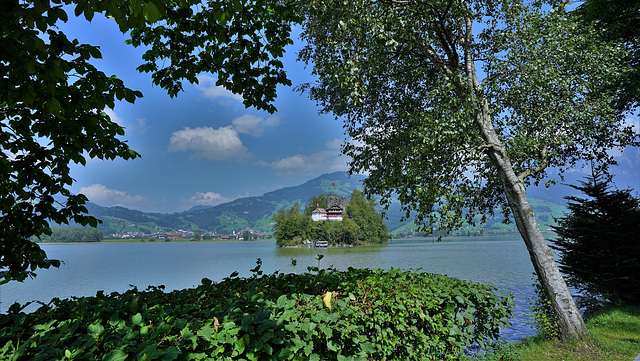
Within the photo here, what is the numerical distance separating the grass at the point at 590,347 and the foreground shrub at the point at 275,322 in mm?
1679

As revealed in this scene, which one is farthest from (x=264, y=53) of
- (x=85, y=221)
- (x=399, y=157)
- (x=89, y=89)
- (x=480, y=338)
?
(x=480, y=338)

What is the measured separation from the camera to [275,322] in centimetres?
265

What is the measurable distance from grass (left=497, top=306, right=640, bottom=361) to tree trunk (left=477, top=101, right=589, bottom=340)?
0.26 metres

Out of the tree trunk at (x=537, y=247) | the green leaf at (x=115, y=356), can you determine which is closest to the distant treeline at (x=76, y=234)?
the tree trunk at (x=537, y=247)

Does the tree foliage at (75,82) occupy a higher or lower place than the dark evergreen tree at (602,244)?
higher

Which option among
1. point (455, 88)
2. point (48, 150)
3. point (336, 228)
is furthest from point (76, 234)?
point (455, 88)

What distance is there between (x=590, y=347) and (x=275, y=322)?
652 cm

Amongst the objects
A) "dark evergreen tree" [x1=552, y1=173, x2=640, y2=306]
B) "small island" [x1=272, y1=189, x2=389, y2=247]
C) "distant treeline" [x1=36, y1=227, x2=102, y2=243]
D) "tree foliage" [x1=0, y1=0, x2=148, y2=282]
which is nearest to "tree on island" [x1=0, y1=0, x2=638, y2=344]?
"tree foliage" [x1=0, y1=0, x2=148, y2=282]

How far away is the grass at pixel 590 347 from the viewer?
538 centimetres

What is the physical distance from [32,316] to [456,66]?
901 centimetres

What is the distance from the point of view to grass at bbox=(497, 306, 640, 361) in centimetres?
538

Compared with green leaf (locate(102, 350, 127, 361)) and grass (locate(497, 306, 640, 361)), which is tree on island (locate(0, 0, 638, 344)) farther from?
green leaf (locate(102, 350, 127, 361))

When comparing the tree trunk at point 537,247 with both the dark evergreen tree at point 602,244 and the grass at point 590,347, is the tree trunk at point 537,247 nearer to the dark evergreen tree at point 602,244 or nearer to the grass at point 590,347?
the grass at point 590,347

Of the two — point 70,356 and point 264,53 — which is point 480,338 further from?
point 264,53
